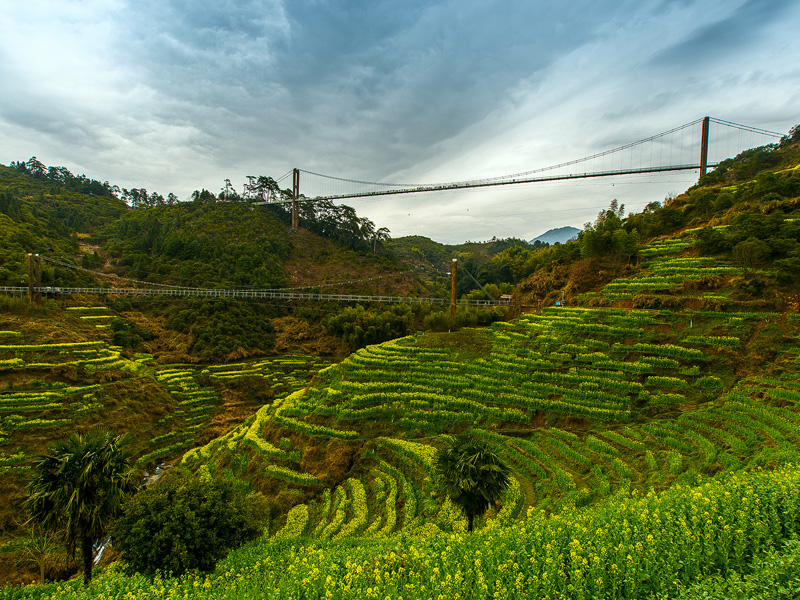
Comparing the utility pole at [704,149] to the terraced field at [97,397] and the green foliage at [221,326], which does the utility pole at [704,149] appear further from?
the green foliage at [221,326]

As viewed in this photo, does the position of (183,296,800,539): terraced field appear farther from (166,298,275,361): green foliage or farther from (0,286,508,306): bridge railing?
(166,298,275,361): green foliage

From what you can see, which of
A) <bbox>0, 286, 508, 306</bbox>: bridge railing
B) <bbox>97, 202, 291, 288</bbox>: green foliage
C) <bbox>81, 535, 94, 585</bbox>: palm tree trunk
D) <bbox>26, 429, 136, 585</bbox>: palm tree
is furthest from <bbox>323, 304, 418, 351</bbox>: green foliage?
<bbox>81, 535, 94, 585</bbox>: palm tree trunk

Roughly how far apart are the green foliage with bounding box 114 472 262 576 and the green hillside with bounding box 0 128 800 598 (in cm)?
87

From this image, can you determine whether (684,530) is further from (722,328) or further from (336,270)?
(336,270)

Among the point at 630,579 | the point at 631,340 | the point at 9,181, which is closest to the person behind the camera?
the point at 630,579

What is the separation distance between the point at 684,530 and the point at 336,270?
7233 centimetres

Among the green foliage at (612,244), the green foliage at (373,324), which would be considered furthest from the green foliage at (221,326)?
the green foliage at (612,244)

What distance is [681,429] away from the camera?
15.4 metres

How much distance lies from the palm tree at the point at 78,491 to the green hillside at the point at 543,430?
5.50 ft

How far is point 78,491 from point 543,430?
18.0 metres

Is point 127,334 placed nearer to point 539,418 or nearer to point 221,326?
point 221,326

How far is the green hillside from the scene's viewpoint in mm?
5387

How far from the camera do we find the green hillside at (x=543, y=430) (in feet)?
17.7

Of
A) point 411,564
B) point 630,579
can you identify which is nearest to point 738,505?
point 630,579
